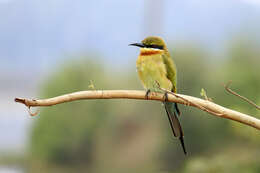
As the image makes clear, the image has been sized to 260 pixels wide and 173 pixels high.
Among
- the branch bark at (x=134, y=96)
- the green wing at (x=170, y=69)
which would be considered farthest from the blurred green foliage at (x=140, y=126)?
the branch bark at (x=134, y=96)


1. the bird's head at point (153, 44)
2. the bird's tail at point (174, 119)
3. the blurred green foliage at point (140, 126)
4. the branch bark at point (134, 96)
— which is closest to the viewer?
the branch bark at point (134, 96)

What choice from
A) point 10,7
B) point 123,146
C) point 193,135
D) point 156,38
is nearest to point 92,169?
point 123,146

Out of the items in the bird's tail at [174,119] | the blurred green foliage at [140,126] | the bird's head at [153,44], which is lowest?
the blurred green foliage at [140,126]

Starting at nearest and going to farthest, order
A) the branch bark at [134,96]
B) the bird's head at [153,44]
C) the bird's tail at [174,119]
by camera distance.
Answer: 1. the branch bark at [134,96]
2. the bird's tail at [174,119]
3. the bird's head at [153,44]

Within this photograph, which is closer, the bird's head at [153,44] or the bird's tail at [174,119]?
the bird's tail at [174,119]

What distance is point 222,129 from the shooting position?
569 centimetres

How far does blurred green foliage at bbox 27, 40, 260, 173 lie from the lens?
16.1 feet

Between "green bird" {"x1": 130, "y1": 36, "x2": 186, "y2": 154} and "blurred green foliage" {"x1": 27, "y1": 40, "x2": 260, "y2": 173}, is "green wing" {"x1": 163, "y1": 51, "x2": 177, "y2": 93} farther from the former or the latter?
"blurred green foliage" {"x1": 27, "y1": 40, "x2": 260, "y2": 173}

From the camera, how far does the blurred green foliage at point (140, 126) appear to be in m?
4.91

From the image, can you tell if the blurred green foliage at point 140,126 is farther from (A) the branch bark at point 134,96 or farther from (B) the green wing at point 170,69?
(A) the branch bark at point 134,96

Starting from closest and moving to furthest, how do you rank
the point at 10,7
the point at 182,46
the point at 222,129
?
the point at 222,129 → the point at 182,46 → the point at 10,7

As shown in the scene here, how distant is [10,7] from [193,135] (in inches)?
1094

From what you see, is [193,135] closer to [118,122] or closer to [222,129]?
[222,129]

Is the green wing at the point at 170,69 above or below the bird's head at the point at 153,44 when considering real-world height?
below
